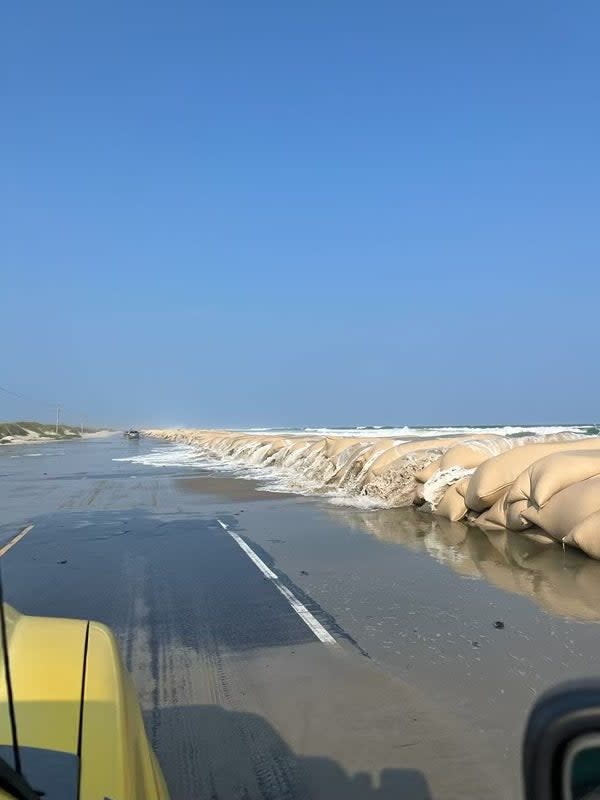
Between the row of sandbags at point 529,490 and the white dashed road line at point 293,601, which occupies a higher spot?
the row of sandbags at point 529,490

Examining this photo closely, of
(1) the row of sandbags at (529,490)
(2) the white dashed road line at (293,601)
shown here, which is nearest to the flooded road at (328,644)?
(2) the white dashed road line at (293,601)

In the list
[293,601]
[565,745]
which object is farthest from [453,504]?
[565,745]

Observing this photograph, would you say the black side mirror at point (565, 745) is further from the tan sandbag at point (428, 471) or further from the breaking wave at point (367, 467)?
the tan sandbag at point (428, 471)

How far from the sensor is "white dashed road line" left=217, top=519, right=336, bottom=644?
565 cm

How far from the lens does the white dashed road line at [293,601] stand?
5.65 m

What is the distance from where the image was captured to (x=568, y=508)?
902 cm

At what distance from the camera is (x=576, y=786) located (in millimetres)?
1322

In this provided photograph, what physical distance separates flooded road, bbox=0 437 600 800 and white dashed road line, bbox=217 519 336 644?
49 millimetres

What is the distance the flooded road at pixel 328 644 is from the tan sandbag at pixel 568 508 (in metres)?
0.41

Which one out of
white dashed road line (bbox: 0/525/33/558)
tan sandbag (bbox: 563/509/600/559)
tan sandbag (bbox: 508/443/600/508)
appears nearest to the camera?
tan sandbag (bbox: 563/509/600/559)

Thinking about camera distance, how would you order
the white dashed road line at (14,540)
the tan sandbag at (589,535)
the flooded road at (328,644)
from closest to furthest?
the flooded road at (328,644) < the tan sandbag at (589,535) < the white dashed road line at (14,540)

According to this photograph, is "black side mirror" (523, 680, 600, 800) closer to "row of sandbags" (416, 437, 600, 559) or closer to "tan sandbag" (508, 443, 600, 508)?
"row of sandbags" (416, 437, 600, 559)

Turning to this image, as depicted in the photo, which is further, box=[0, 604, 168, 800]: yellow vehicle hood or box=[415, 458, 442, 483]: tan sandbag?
box=[415, 458, 442, 483]: tan sandbag

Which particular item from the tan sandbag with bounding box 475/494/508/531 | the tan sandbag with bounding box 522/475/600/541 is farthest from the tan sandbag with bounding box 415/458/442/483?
the tan sandbag with bounding box 522/475/600/541
